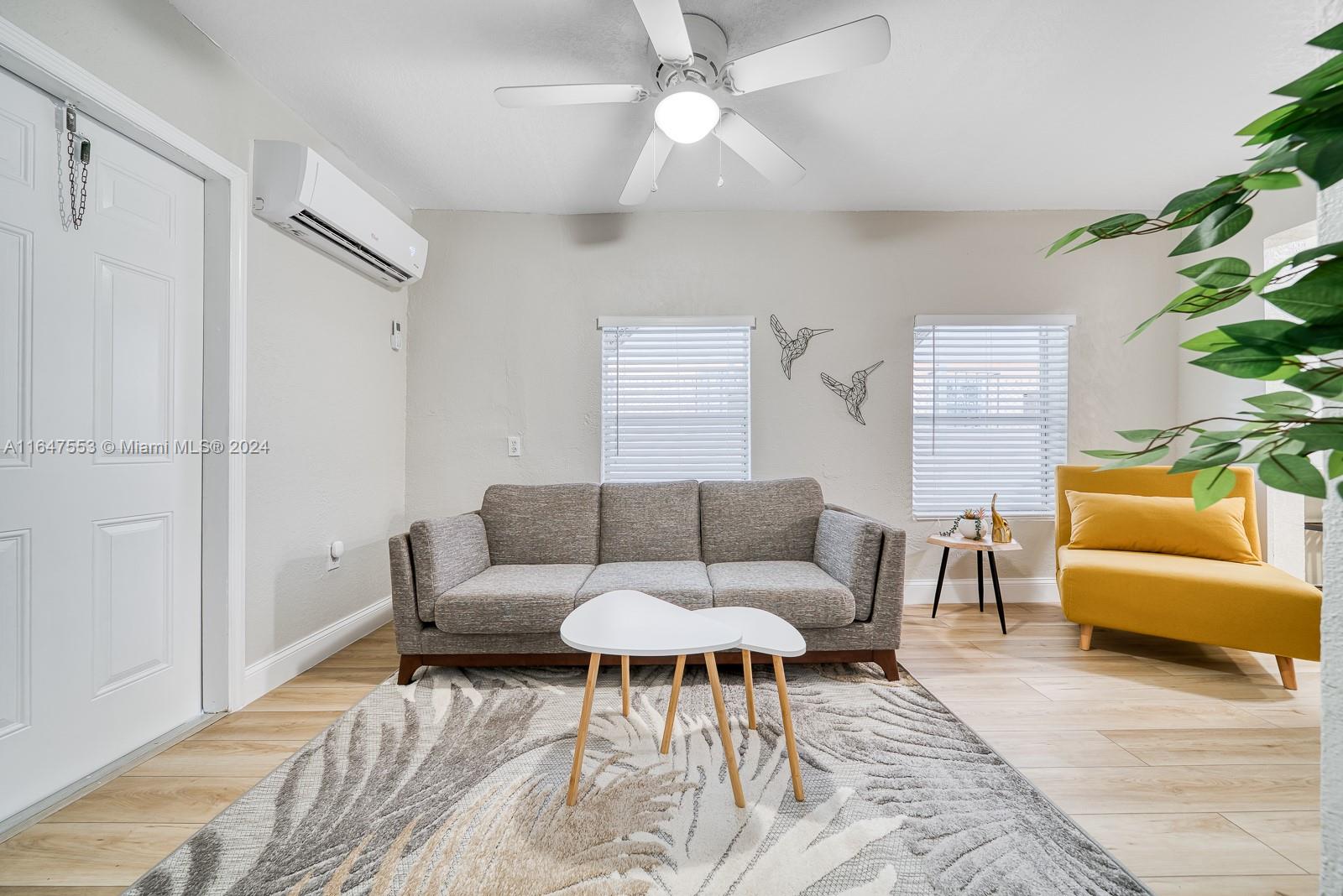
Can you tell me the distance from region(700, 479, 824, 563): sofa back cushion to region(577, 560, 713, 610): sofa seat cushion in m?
0.24

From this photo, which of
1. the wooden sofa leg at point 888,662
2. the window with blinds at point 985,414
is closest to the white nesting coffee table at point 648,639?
the wooden sofa leg at point 888,662

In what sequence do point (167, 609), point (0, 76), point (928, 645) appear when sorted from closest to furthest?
point (0, 76)
point (167, 609)
point (928, 645)

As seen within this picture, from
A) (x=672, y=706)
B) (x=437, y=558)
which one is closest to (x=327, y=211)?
(x=437, y=558)

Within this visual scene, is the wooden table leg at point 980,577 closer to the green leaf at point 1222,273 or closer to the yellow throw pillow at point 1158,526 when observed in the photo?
the yellow throw pillow at point 1158,526

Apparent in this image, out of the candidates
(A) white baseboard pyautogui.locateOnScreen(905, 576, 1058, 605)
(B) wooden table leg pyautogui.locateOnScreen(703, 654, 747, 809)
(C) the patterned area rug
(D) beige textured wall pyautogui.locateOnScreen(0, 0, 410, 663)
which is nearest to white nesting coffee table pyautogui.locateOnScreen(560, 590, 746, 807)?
(B) wooden table leg pyautogui.locateOnScreen(703, 654, 747, 809)

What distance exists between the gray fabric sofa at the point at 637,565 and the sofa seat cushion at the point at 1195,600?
902 mm

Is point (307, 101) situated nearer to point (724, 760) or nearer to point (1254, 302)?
point (724, 760)

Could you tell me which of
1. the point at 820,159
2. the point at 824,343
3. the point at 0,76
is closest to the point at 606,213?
the point at 820,159

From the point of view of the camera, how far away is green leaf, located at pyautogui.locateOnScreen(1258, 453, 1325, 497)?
35 centimetres

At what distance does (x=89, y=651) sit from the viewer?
1.78 meters

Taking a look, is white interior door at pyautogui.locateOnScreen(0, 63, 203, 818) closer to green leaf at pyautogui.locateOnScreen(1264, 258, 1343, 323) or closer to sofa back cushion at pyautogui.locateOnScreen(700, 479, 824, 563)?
sofa back cushion at pyautogui.locateOnScreen(700, 479, 824, 563)

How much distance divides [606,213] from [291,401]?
2.05 m

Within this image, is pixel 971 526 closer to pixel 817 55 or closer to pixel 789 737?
pixel 789 737

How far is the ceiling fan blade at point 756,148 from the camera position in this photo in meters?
2.23
